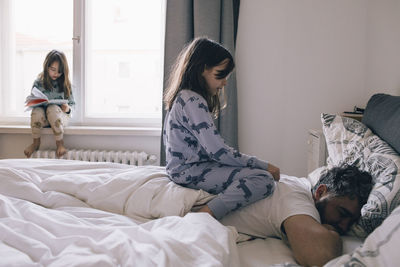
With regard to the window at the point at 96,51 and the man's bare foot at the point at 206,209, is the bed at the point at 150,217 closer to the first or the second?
the man's bare foot at the point at 206,209

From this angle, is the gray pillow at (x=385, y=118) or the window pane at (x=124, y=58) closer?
the gray pillow at (x=385, y=118)

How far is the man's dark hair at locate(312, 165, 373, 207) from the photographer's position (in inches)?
42.4

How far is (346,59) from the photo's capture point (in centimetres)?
247

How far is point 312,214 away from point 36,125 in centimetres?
218

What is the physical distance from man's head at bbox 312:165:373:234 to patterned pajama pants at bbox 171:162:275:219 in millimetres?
206

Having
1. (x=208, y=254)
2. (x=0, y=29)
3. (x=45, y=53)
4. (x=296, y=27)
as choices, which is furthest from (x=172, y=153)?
(x=0, y=29)

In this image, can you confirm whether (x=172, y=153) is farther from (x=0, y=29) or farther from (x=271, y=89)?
(x=0, y=29)

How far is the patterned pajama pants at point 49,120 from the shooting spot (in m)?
2.52

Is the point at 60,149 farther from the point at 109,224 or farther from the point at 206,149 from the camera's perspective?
the point at 109,224

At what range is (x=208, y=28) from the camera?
2.43 meters

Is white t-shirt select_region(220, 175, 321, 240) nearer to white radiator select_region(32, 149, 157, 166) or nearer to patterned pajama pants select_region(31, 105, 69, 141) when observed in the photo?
white radiator select_region(32, 149, 157, 166)

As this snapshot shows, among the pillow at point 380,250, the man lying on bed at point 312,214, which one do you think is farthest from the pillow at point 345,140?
the pillow at point 380,250

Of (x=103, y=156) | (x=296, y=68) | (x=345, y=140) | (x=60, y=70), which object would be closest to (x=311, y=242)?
(x=345, y=140)

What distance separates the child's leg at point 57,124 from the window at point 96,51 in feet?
0.82
